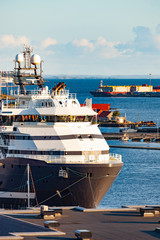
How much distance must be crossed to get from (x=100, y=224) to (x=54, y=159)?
15.0m

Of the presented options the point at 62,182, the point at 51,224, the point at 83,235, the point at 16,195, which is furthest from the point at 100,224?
the point at 16,195

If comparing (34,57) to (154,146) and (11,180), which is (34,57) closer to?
(11,180)

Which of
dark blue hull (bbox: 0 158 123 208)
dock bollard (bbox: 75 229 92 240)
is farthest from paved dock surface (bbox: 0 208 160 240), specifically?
dark blue hull (bbox: 0 158 123 208)

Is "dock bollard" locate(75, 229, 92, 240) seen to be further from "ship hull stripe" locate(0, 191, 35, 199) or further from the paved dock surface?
"ship hull stripe" locate(0, 191, 35, 199)

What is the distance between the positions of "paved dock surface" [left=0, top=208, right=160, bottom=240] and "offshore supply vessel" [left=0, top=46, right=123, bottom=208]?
A: 8918 millimetres

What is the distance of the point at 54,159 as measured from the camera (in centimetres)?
4978

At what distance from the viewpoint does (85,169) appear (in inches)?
1929

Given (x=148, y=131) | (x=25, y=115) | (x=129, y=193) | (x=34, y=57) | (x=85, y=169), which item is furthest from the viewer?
(x=148, y=131)

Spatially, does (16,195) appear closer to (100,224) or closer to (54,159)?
(54,159)

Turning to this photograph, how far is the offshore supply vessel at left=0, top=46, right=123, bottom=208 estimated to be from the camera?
49.3m

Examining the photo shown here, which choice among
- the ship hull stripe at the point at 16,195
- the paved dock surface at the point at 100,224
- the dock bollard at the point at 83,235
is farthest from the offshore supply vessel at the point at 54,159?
the dock bollard at the point at 83,235

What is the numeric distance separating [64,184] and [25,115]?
5976 millimetres

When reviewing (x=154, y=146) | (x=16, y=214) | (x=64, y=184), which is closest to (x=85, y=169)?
(x=64, y=184)

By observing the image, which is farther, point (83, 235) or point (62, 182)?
point (62, 182)
